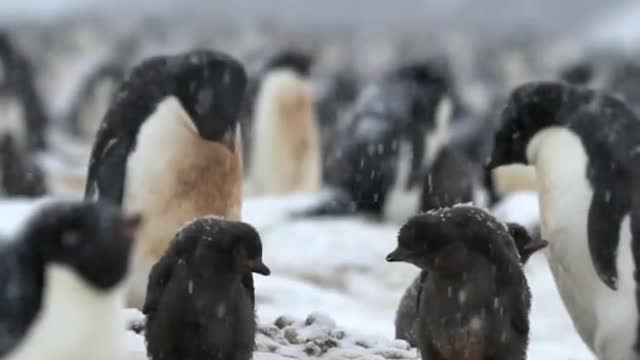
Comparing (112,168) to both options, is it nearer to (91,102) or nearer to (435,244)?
(435,244)

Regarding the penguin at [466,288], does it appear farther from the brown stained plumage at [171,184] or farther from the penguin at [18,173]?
the penguin at [18,173]

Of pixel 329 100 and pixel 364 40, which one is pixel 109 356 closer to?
pixel 329 100

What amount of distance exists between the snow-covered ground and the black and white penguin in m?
0.26

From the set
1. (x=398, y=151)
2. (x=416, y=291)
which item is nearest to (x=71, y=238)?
(x=416, y=291)

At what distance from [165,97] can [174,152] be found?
0.68 feet

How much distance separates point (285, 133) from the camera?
40.4 feet

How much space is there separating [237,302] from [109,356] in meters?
0.98

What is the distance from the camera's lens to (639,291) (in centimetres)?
537

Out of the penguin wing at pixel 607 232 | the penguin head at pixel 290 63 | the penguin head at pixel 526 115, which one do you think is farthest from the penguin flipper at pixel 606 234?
the penguin head at pixel 290 63

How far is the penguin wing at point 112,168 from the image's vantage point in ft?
20.3

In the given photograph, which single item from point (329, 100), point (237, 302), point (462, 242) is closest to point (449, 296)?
point (462, 242)

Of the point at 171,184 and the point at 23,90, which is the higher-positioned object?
the point at 23,90

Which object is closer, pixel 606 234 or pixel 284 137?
pixel 606 234

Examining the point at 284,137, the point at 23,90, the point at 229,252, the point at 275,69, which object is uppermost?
the point at 23,90
